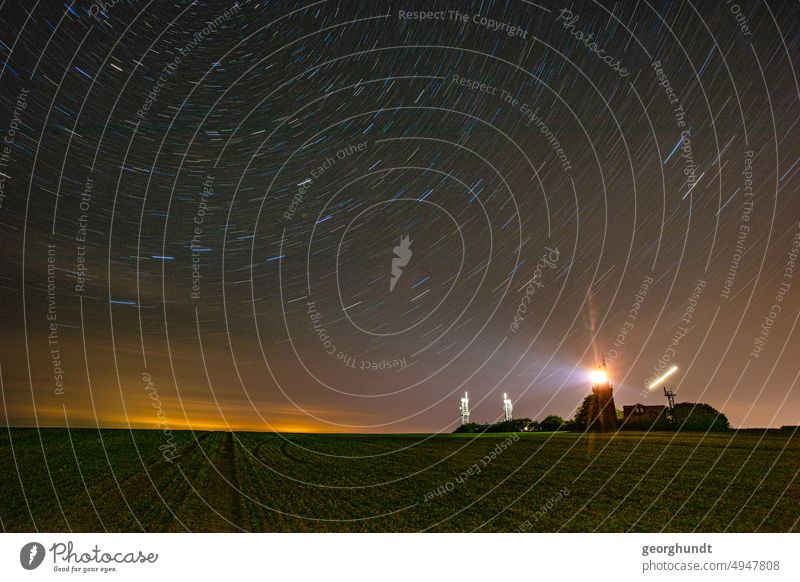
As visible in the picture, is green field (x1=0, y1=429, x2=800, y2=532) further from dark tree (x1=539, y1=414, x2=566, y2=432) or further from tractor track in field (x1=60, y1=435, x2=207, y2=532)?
dark tree (x1=539, y1=414, x2=566, y2=432)

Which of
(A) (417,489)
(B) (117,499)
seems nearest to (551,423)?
(A) (417,489)

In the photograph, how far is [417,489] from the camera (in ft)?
48.8

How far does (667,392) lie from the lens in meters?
37.6

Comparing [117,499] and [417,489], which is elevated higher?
[417,489]

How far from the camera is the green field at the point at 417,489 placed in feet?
37.2

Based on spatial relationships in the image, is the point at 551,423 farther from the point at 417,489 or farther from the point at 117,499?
the point at 117,499

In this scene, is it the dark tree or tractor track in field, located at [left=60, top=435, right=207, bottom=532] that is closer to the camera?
tractor track in field, located at [left=60, top=435, right=207, bottom=532]

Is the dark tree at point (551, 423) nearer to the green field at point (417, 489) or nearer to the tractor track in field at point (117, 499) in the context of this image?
the green field at point (417, 489)

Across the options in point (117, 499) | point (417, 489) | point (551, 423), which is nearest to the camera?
point (117, 499)

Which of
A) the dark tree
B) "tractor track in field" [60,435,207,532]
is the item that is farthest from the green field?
the dark tree

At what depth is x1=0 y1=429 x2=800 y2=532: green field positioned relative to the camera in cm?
1135

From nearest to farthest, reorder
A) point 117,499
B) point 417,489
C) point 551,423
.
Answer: point 117,499
point 417,489
point 551,423

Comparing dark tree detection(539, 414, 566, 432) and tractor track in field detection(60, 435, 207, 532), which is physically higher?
dark tree detection(539, 414, 566, 432)
